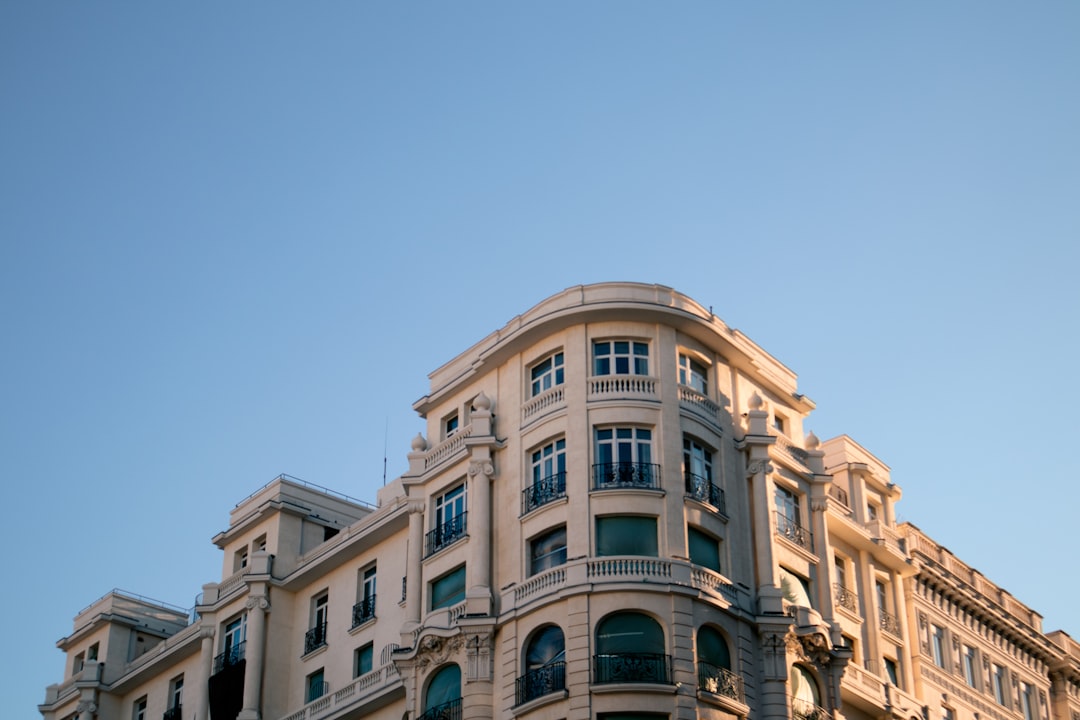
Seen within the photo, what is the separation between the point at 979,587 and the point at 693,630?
82.3 ft

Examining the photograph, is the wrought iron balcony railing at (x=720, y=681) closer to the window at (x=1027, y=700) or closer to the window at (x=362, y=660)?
the window at (x=362, y=660)

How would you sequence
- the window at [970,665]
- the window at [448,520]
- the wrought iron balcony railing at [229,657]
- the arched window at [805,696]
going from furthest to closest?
the window at [970,665], the wrought iron balcony railing at [229,657], the window at [448,520], the arched window at [805,696]

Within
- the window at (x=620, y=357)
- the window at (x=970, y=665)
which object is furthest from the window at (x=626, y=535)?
the window at (x=970, y=665)

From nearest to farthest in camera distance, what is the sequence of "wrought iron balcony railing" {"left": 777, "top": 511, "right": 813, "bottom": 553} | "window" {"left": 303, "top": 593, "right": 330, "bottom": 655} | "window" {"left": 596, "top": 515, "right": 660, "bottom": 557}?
"window" {"left": 596, "top": 515, "right": 660, "bottom": 557} < "wrought iron balcony railing" {"left": 777, "top": 511, "right": 813, "bottom": 553} < "window" {"left": 303, "top": 593, "right": 330, "bottom": 655}

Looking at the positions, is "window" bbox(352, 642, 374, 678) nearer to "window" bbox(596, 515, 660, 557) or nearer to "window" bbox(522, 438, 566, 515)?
"window" bbox(522, 438, 566, 515)

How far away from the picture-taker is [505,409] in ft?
188

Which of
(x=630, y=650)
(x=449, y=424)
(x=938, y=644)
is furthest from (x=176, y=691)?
(x=938, y=644)

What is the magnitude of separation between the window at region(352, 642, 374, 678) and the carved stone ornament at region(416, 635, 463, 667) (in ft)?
19.4

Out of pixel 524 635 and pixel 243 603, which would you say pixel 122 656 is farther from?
pixel 524 635

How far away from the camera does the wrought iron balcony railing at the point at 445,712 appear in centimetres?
5241

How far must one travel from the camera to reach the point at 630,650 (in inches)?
1960

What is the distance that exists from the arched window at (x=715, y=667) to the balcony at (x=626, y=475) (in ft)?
16.4

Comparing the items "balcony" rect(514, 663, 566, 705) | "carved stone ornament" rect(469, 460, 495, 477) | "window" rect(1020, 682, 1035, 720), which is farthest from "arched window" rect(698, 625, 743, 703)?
"window" rect(1020, 682, 1035, 720)

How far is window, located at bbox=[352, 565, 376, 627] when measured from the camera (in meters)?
60.5
